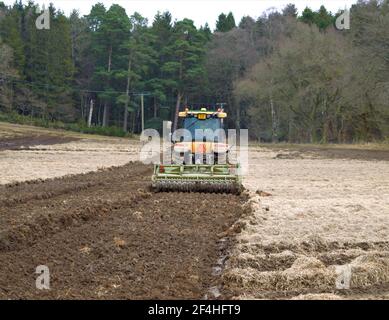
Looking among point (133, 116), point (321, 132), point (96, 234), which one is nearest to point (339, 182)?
point (96, 234)

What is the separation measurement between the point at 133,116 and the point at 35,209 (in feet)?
226

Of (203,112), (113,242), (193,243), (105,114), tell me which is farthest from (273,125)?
(113,242)

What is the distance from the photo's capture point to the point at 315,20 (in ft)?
241

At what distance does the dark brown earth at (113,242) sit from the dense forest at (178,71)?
3753cm

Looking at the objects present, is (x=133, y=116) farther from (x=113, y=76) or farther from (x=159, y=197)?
(x=159, y=197)

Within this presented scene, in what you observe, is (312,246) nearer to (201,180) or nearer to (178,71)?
(201,180)

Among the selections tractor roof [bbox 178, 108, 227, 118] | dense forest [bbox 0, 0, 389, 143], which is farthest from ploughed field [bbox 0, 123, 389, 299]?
dense forest [bbox 0, 0, 389, 143]

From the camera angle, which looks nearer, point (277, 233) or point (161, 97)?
point (277, 233)

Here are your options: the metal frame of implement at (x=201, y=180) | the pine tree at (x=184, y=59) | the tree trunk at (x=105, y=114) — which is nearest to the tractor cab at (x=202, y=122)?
the metal frame of implement at (x=201, y=180)

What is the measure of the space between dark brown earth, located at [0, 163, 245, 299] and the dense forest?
1477 inches

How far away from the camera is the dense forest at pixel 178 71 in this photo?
172 feet

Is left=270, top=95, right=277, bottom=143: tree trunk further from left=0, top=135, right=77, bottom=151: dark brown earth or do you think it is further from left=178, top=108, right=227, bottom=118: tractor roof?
left=178, top=108, right=227, bottom=118: tractor roof

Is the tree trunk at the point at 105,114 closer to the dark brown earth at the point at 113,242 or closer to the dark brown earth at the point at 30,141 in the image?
the dark brown earth at the point at 30,141

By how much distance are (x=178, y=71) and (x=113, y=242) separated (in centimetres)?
6888
